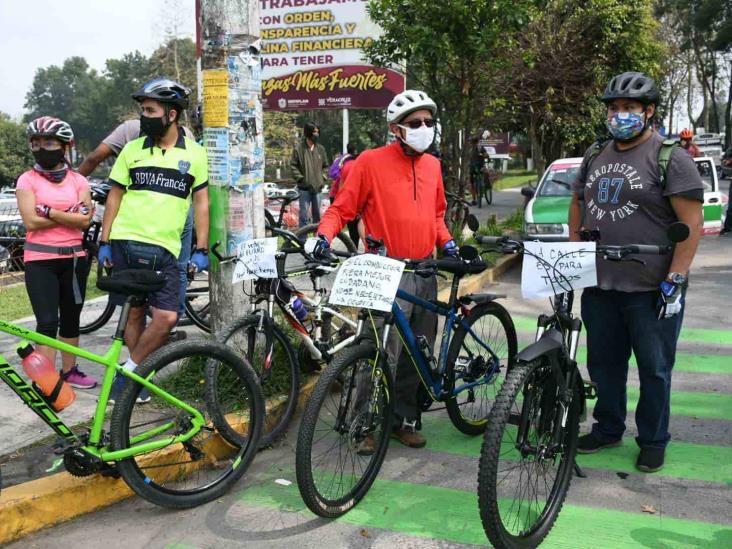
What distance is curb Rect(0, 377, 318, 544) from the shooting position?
353 centimetres

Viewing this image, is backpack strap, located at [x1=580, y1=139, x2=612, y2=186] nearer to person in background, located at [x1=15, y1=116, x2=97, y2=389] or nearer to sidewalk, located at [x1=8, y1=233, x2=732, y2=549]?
sidewalk, located at [x1=8, y1=233, x2=732, y2=549]

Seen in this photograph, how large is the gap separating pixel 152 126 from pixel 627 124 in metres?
2.59

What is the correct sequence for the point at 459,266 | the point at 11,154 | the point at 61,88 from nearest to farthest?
1. the point at 459,266
2. the point at 11,154
3. the point at 61,88

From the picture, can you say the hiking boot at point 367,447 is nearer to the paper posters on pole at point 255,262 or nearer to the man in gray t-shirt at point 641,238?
the paper posters on pole at point 255,262

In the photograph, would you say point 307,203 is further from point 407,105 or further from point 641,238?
point 641,238

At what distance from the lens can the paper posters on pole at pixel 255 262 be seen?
169 inches

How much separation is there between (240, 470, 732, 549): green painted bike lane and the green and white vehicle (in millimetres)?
6559

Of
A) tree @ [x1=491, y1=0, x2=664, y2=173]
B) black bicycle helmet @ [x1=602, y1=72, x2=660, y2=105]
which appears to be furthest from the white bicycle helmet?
tree @ [x1=491, y1=0, x2=664, y2=173]

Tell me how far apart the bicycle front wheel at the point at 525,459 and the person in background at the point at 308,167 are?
30.7ft

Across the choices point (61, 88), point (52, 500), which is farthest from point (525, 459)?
point (61, 88)

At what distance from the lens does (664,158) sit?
395 cm

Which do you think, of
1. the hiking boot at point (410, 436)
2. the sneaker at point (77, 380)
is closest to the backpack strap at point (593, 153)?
the hiking boot at point (410, 436)

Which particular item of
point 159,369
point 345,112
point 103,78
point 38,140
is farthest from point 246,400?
point 103,78

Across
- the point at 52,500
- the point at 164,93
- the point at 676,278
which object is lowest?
the point at 52,500
